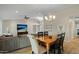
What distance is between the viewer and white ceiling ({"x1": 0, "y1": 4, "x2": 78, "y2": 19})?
2.50m

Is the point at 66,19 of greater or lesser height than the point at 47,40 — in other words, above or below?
above

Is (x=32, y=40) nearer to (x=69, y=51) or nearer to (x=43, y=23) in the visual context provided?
Answer: (x=43, y=23)

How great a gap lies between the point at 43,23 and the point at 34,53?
623mm

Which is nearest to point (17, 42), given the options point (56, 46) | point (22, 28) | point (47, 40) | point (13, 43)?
point (13, 43)

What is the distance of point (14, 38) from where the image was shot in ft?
8.41

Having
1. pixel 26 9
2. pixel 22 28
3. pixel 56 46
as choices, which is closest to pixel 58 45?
pixel 56 46

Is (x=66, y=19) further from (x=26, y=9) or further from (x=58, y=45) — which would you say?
(x=26, y=9)

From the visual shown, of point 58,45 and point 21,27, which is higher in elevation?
point 21,27

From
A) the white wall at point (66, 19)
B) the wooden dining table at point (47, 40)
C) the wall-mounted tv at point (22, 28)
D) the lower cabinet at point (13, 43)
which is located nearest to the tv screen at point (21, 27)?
the wall-mounted tv at point (22, 28)

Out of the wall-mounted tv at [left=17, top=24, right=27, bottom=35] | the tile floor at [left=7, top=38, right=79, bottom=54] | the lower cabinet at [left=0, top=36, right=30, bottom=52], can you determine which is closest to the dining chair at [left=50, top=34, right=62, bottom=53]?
the tile floor at [left=7, top=38, right=79, bottom=54]

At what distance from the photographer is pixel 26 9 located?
253cm

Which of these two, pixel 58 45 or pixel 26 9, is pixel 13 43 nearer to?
pixel 26 9

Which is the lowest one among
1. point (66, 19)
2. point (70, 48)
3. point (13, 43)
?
point (70, 48)

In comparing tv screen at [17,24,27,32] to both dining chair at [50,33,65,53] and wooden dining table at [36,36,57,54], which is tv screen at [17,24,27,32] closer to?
wooden dining table at [36,36,57,54]
